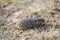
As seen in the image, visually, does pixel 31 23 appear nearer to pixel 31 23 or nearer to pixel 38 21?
pixel 31 23

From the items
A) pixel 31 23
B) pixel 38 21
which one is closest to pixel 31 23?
pixel 31 23

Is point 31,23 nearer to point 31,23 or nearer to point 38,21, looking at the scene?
point 31,23

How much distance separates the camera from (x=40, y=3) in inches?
201

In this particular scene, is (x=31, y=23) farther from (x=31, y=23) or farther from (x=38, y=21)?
(x=38, y=21)

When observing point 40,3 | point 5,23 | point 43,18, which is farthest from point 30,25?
point 40,3

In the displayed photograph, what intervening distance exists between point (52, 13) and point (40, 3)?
657 mm

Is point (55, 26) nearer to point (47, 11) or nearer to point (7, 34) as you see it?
point (47, 11)

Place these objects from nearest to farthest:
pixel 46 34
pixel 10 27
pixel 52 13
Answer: pixel 46 34 < pixel 10 27 < pixel 52 13

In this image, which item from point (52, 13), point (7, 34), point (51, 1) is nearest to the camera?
point (7, 34)

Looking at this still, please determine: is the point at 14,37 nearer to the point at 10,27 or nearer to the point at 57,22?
the point at 10,27

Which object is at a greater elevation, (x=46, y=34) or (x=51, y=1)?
(x=51, y=1)

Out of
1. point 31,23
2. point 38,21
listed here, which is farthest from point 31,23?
point 38,21

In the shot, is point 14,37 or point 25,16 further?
point 25,16

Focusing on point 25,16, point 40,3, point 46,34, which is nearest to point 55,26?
point 46,34
